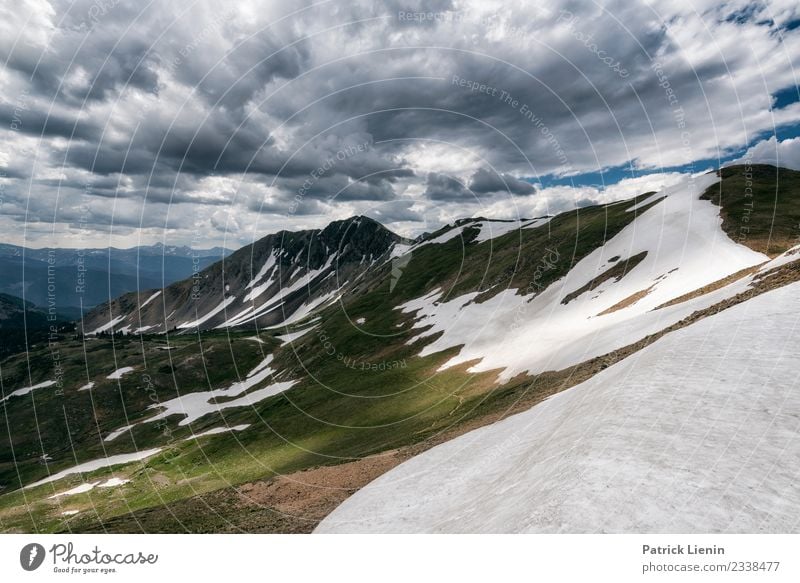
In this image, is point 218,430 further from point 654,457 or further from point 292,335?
point 292,335

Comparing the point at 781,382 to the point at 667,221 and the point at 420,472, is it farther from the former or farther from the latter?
the point at 667,221

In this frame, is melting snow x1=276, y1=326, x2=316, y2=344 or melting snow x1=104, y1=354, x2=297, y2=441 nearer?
melting snow x1=104, y1=354, x2=297, y2=441

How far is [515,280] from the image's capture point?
90.4 meters

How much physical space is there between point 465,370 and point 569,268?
3724 cm

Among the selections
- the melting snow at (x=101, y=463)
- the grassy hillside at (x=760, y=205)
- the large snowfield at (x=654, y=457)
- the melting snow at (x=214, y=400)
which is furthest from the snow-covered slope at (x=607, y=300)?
the melting snow at (x=101, y=463)

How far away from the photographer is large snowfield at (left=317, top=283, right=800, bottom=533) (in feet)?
31.5

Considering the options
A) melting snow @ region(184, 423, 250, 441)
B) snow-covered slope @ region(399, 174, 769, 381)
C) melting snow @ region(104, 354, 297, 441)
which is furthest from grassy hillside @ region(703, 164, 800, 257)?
melting snow @ region(104, 354, 297, 441)

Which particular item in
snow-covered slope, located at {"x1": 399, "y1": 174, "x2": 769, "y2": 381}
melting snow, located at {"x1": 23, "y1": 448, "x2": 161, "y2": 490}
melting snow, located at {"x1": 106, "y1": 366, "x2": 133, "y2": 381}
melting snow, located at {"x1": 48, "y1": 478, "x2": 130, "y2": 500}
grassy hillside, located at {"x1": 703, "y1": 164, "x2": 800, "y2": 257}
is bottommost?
melting snow, located at {"x1": 23, "y1": 448, "x2": 161, "y2": 490}

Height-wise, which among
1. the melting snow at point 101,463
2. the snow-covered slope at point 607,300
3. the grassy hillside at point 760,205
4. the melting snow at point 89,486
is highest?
the grassy hillside at point 760,205

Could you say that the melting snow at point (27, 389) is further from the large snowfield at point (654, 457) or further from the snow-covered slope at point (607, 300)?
the large snowfield at point (654, 457)

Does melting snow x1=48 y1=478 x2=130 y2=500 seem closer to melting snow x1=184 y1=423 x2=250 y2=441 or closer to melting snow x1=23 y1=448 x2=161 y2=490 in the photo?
melting snow x1=23 y1=448 x2=161 y2=490

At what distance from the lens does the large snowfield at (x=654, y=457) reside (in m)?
9.61

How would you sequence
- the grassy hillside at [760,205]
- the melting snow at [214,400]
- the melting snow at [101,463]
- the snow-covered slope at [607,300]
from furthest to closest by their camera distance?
1. the melting snow at [214,400]
2. the melting snow at [101,463]
3. the grassy hillside at [760,205]
4. the snow-covered slope at [607,300]

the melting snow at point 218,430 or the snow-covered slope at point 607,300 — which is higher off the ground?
the snow-covered slope at point 607,300
